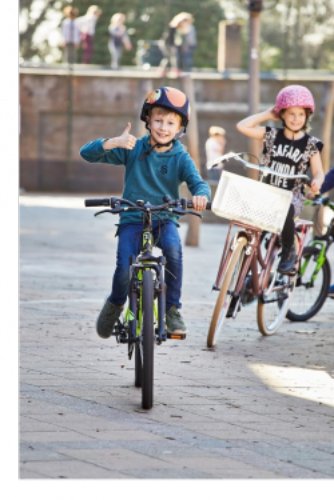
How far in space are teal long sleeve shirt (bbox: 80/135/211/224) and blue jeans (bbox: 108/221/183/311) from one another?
53 millimetres

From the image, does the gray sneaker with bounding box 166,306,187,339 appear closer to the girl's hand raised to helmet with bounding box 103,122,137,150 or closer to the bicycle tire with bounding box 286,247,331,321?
the girl's hand raised to helmet with bounding box 103,122,137,150

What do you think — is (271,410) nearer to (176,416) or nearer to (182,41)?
(176,416)

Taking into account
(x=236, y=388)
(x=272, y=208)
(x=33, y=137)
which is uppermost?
(x=272, y=208)

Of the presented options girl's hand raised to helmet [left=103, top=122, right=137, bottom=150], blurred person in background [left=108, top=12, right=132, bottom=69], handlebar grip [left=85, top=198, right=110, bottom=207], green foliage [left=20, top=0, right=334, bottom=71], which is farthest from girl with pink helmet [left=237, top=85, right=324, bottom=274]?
blurred person in background [left=108, top=12, right=132, bottom=69]

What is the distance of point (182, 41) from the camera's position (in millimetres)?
29281

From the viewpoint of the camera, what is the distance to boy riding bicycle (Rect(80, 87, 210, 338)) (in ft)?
24.1

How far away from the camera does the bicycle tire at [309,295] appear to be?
10.5 metres

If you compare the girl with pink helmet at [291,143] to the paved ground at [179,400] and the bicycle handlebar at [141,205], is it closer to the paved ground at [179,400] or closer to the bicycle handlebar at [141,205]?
the paved ground at [179,400]

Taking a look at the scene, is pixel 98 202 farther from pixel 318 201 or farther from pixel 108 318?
pixel 318 201

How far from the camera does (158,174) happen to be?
24.5 feet

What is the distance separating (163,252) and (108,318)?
50 cm

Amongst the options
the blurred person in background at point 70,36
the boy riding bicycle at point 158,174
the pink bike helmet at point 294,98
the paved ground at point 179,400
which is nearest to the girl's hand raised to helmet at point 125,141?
the boy riding bicycle at point 158,174
